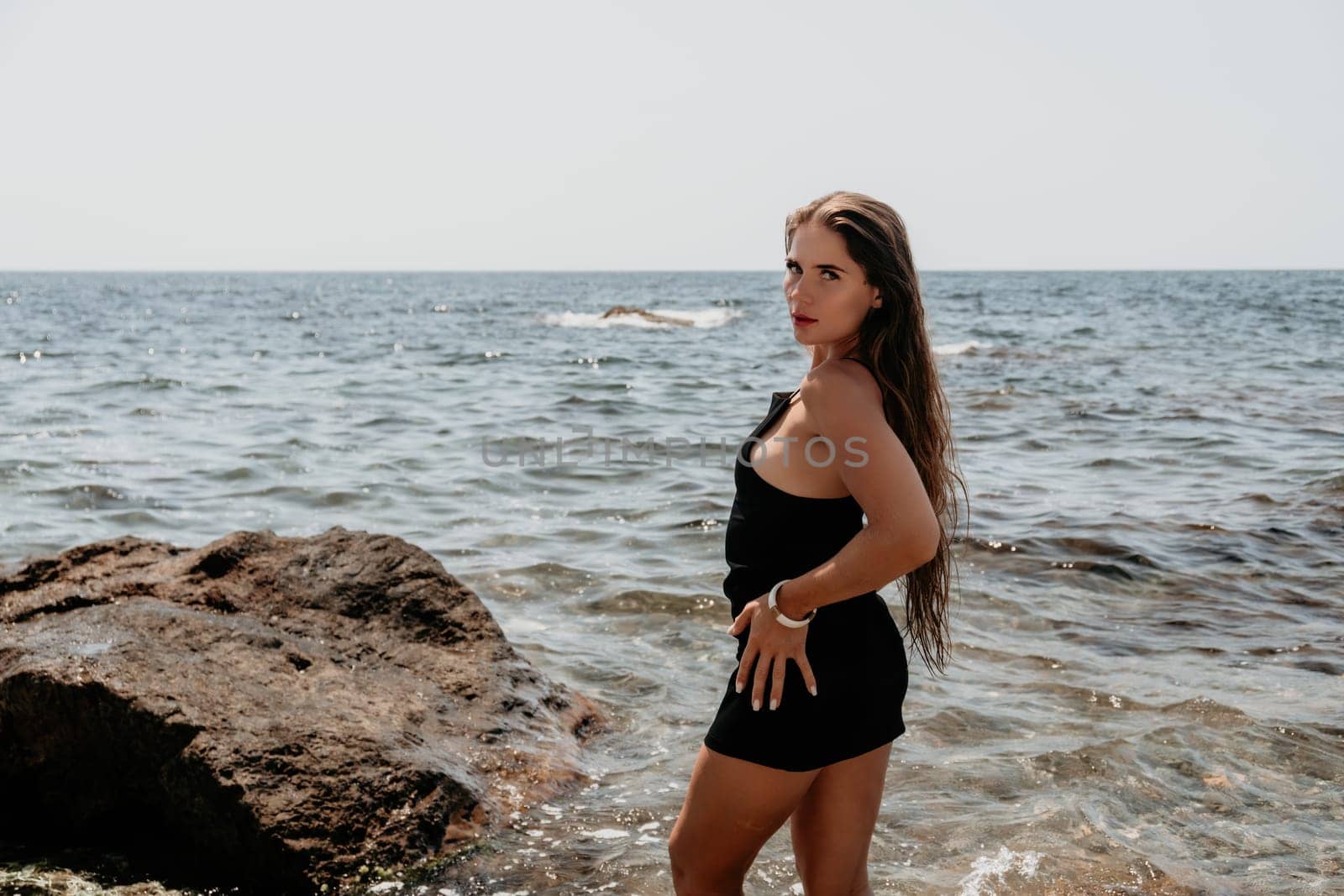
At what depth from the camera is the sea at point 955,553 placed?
3996 millimetres

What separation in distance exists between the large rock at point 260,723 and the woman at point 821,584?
1.49 meters

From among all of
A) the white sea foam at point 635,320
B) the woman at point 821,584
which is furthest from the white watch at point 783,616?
the white sea foam at point 635,320

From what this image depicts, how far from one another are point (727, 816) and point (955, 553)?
6.09 metres

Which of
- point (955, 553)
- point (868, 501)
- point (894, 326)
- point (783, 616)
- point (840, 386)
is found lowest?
point (955, 553)

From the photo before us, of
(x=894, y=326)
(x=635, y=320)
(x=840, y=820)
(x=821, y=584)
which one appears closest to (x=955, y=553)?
(x=840, y=820)

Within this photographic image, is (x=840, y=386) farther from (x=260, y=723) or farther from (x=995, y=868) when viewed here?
(x=260, y=723)

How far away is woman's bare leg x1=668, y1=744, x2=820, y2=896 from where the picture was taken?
232cm

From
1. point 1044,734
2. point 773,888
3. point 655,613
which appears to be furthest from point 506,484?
point 773,888

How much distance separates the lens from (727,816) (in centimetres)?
235

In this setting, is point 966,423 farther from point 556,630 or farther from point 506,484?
point 556,630

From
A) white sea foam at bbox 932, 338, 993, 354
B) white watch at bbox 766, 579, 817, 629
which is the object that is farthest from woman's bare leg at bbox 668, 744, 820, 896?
white sea foam at bbox 932, 338, 993, 354

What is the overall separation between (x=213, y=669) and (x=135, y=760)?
0.39 meters

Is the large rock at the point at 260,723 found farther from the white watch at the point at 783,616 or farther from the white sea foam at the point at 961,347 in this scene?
the white sea foam at the point at 961,347

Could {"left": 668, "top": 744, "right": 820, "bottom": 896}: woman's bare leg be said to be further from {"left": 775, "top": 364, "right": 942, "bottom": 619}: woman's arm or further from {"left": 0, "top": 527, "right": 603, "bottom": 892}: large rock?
{"left": 0, "top": 527, "right": 603, "bottom": 892}: large rock
